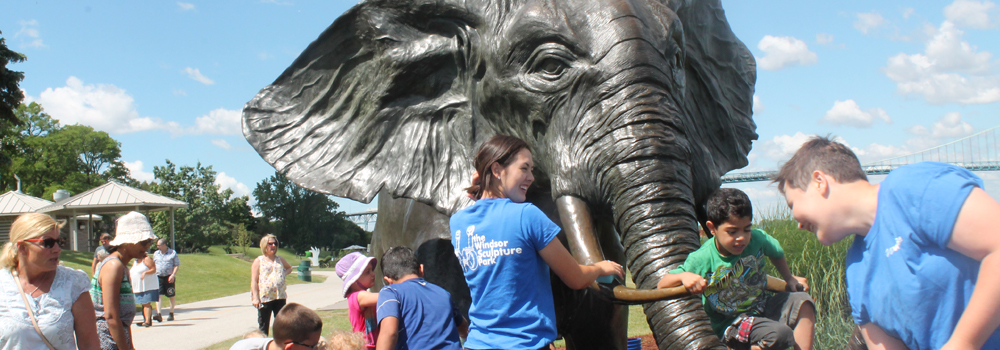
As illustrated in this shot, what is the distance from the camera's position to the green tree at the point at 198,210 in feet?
168

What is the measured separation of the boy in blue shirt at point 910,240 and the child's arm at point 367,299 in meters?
2.62

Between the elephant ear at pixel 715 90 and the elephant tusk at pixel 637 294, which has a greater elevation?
the elephant ear at pixel 715 90

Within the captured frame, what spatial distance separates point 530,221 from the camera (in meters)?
2.43

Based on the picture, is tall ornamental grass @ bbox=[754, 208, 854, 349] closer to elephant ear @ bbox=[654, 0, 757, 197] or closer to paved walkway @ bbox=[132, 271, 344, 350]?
elephant ear @ bbox=[654, 0, 757, 197]

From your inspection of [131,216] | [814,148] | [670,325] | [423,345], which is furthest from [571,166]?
[131,216]

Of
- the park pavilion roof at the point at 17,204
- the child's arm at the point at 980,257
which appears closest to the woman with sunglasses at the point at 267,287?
the child's arm at the point at 980,257

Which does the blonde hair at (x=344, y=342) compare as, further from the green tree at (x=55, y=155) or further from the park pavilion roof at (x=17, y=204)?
the green tree at (x=55, y=155)

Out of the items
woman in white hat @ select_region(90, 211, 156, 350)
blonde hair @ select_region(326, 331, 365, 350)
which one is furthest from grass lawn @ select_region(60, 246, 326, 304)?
blonde hair @ select_region(326, 331, 365, 350)

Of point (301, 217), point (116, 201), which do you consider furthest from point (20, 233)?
point (301, 217)

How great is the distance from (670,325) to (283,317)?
1.70m

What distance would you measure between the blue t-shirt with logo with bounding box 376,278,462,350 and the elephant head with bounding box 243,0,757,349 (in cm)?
50

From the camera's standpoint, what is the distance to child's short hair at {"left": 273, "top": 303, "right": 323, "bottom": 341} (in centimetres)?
315

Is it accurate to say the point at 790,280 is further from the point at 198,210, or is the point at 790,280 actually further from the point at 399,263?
the point at 198,210

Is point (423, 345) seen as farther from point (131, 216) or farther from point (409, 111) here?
point (131, 216)
